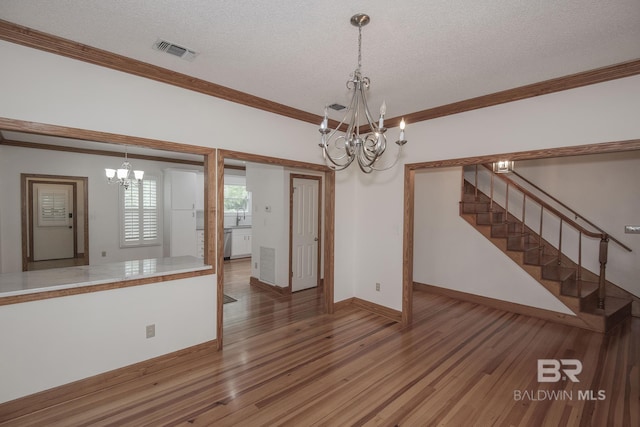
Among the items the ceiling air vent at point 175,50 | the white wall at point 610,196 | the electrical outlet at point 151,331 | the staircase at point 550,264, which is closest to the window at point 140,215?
the electrical outlet at point 151,331

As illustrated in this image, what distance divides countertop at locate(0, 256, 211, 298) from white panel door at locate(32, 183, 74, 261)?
6231 mm

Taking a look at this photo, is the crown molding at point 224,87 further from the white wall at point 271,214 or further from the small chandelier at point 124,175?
the small chandelier at point 124,175

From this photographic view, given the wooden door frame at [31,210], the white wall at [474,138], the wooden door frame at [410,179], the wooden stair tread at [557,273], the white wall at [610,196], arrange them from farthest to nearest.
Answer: the wooden door frame at [31,210] → the white wall at [610,196] → the wooden stair tread at [557,273] → the wooden door frame at [410,179] → the white wall at [474,138]

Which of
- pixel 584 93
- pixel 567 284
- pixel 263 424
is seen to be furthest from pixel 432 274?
pixel 263 424

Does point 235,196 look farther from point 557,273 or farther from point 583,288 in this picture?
point 583,288

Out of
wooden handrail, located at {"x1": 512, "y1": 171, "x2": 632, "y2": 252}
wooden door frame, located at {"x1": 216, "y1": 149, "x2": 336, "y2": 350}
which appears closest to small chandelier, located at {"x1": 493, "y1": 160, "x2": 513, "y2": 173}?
wooden handrail, located at {"x1": 512, "y1": 171, "x2": 632, "y2": 252}

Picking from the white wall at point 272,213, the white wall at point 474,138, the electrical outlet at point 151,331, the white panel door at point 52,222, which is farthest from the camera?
the white panel door at point 52,222

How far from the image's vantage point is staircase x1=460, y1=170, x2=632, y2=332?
397 cm

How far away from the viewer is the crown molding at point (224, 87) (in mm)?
2217

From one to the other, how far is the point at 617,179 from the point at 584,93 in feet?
9.62

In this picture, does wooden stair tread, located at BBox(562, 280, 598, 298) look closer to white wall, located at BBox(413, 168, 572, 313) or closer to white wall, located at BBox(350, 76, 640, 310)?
white wall, located at BBox(413, 168, 572, 313)

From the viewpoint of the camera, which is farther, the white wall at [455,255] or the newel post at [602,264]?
the white wall at [455,255]

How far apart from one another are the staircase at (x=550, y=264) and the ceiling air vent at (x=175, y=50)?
4.57 metres

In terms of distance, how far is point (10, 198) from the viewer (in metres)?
5.58
